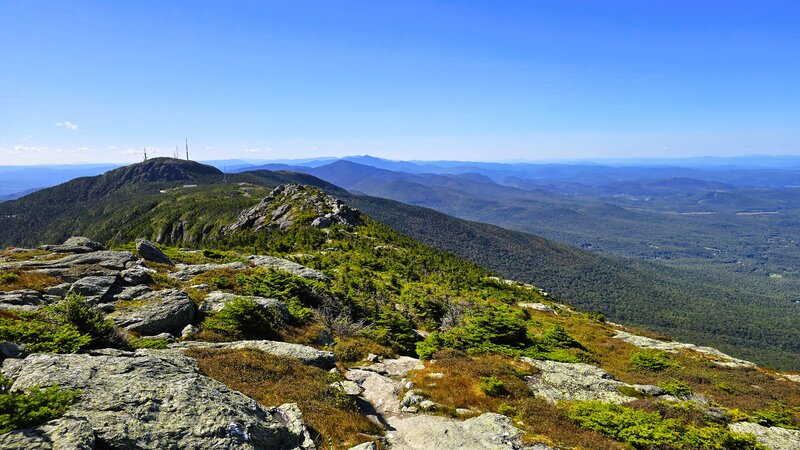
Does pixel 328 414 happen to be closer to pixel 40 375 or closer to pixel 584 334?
pixel 40 375

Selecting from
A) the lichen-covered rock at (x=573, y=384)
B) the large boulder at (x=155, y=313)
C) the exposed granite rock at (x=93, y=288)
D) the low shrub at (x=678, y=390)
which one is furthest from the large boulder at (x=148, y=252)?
the low shrub at (x=678, y=390)

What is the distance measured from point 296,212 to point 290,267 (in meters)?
56.2

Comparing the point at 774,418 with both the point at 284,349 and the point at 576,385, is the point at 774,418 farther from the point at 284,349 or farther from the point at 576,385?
the point at 284,349

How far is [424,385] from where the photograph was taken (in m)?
18.3

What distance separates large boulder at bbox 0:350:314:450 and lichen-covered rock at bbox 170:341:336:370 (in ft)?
21.9

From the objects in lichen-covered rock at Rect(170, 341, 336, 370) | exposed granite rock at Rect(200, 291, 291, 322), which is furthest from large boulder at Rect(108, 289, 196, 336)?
lichen-covered rock at Rect(170, 341, 336, 370)

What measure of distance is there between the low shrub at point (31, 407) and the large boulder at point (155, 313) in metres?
11.8

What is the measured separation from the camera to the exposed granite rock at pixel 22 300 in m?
17.5

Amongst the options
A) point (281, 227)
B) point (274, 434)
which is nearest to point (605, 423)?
point (274, 434)

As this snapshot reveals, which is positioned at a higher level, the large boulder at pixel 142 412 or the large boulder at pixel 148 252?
the large boulder at pixel 142 412

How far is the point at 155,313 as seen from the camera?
784 inches

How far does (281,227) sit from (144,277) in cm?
6683

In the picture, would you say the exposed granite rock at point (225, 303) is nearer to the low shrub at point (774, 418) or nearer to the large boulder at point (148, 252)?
the large boulder at point (148, 252)

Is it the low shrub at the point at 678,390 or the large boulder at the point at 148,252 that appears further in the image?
the large boulder at the point at 148,252
